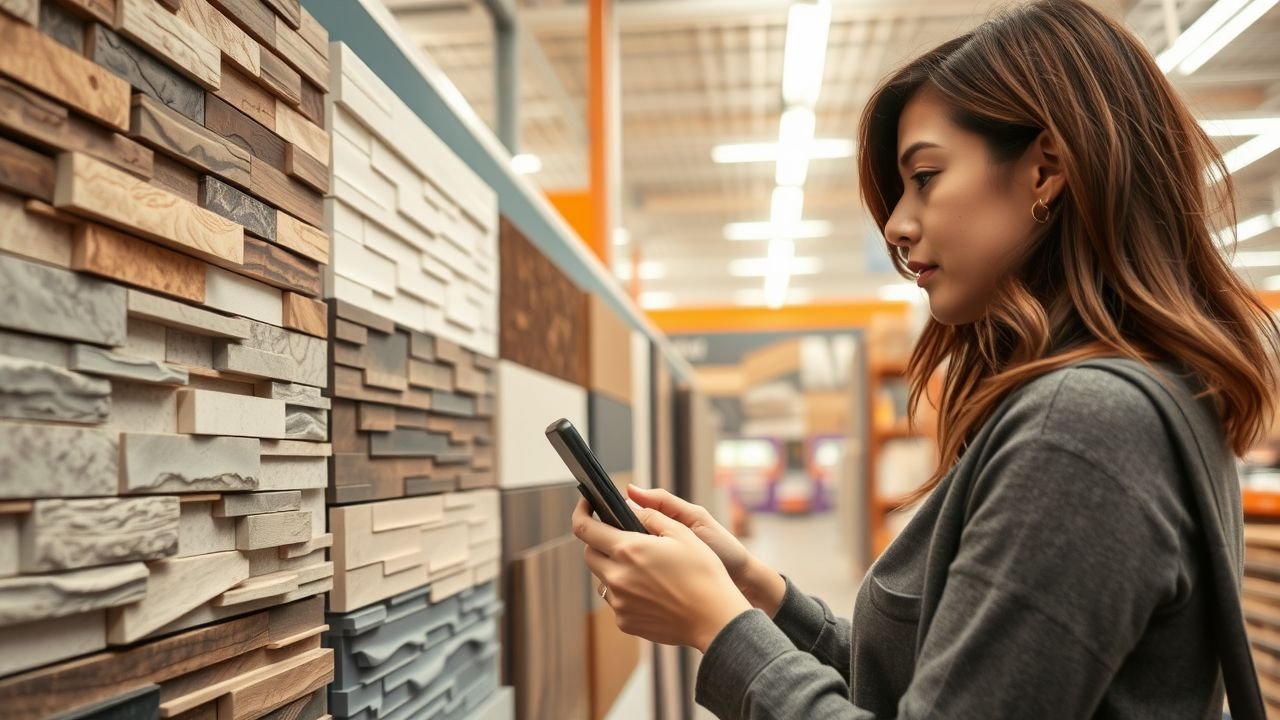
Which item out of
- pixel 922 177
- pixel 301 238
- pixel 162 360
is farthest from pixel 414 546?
pixel 922 177

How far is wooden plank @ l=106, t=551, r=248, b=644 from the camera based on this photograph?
660 millimetres

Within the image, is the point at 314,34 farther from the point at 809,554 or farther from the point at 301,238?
the point at 809,554

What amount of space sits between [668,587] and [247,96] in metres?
0.59

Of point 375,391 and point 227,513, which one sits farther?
point 375,391

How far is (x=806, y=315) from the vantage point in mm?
17641

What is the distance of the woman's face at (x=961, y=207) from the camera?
0.91m

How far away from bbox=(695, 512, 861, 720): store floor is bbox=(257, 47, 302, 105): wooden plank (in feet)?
12.7

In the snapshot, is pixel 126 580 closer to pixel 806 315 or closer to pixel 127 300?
pixel 127 300

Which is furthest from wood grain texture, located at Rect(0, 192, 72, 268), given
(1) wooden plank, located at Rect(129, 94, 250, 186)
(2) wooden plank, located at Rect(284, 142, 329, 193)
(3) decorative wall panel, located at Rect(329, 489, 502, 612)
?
(3) decorative wall panel, located at Rect(329, 489, 502, 612)

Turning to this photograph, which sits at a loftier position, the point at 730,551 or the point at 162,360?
the point at 162,360

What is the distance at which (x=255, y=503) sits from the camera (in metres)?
0.84

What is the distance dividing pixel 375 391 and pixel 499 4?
2.33m

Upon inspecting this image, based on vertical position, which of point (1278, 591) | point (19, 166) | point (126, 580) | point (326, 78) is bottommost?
point (1278, 591)

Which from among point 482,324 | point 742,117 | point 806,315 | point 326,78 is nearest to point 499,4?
point 482,324
